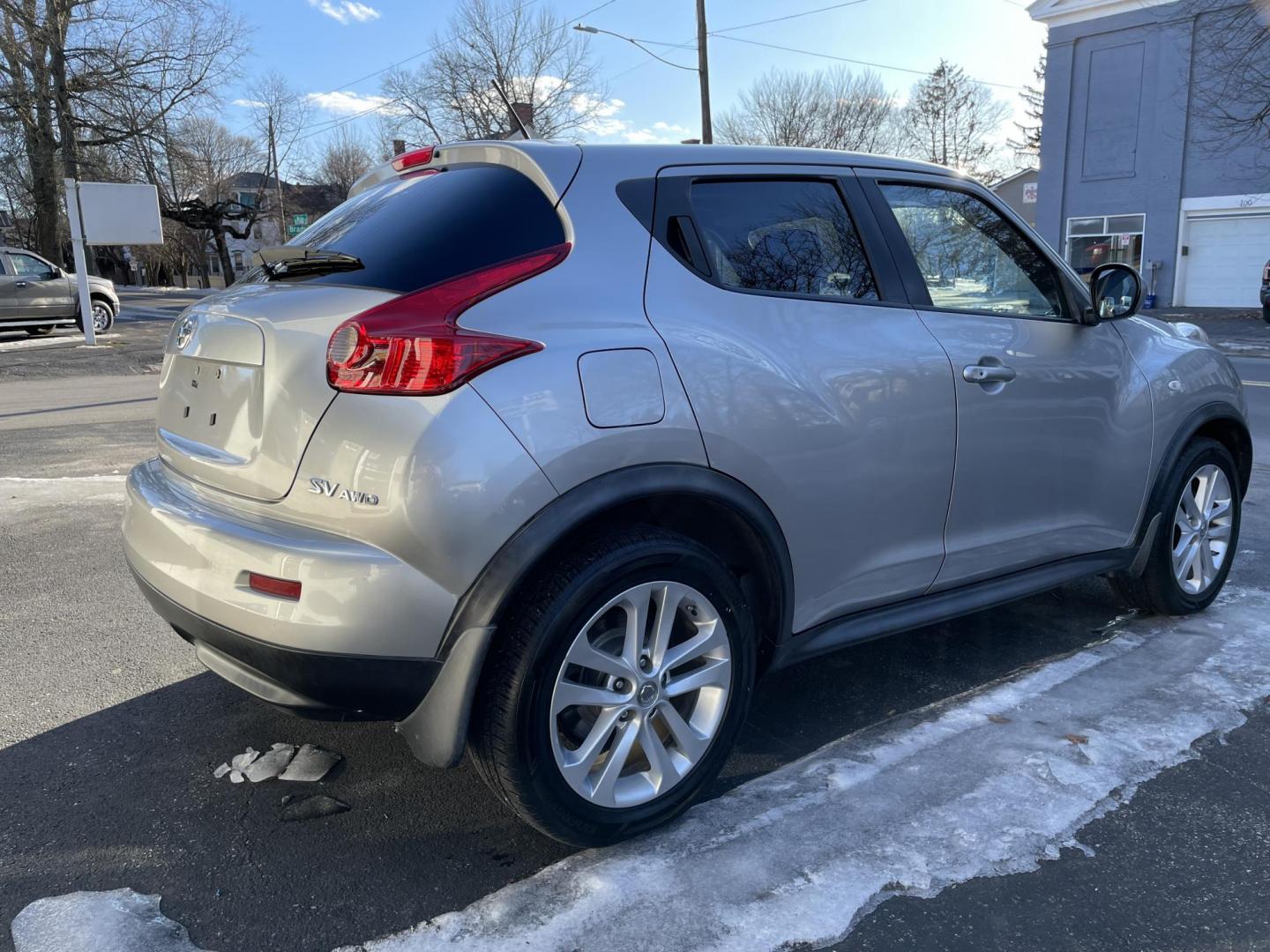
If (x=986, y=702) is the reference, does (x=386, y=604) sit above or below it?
above

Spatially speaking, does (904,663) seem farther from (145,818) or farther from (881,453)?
(145,818)

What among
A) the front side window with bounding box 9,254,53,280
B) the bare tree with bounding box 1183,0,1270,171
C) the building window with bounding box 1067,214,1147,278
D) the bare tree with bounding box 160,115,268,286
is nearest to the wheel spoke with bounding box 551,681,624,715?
the front side window with bounding box 9,254,53,280

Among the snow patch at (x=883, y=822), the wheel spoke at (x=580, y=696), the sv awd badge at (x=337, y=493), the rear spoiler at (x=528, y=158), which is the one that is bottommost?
the snow patch at (x=883, y=822)

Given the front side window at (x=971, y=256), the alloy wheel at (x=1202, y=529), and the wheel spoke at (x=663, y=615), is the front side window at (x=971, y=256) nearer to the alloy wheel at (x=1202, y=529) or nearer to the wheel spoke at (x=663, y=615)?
the alloy wheel at (x=1202, y=529)

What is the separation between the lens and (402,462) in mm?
2131

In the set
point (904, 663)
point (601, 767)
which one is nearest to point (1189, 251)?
point (904, 663)

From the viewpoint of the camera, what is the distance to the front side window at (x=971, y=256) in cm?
320

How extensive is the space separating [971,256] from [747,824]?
2020 millimetres

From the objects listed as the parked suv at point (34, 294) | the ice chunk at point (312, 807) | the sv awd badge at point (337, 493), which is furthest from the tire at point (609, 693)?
the parked suv at point (34, 294)

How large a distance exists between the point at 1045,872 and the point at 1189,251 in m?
28.4

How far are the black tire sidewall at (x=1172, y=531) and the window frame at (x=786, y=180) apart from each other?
1642mm

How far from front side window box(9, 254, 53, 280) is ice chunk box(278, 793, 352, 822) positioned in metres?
19.4

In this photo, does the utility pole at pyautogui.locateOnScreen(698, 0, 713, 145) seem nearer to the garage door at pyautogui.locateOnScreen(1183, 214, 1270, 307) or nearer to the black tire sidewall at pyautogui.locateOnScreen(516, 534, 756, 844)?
the garage door at pyautogui.locateOnScreen(1183, 214, 1270, 307)

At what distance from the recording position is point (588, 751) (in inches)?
94.9
